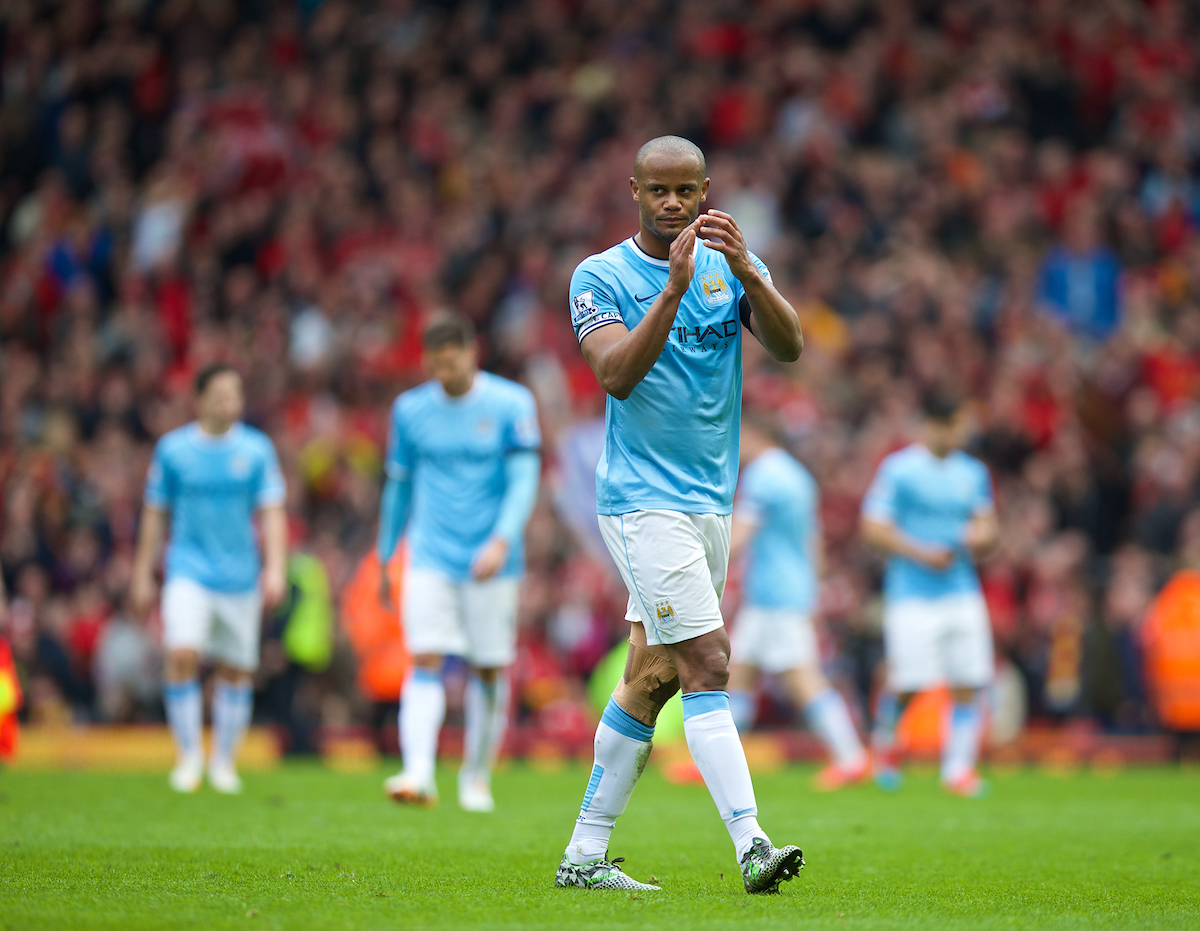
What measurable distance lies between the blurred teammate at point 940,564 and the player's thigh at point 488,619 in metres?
3.41

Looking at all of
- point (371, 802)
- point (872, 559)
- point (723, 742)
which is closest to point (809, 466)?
point (872, 559)

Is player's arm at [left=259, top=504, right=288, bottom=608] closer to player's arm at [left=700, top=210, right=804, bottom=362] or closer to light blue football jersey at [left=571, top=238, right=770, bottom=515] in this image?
light blue football jersey at [left=571, top=238, right=770, bottom=515]

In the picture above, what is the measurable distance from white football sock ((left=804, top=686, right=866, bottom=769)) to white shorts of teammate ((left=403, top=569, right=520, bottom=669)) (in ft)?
11.5

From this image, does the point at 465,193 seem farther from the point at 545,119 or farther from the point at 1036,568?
the point at 1036,568

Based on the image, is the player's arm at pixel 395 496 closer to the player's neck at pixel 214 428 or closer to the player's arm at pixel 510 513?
the player's arm at pixel 510 513

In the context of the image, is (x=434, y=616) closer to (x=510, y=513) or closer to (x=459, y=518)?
(x=459, y=518)

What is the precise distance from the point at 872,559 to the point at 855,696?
1.48 metres

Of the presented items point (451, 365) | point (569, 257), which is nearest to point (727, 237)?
point (451, 365)

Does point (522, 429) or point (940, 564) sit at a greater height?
point (522, 429)

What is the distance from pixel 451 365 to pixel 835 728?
181 inches

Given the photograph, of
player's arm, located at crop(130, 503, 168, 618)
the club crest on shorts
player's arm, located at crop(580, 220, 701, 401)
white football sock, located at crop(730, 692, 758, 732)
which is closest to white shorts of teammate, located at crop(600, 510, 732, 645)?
player's arm, located at crop(580, 220, 701, 401)

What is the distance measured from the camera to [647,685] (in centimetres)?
560

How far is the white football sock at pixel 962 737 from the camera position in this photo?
36.9ft

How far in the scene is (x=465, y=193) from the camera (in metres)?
21.3
